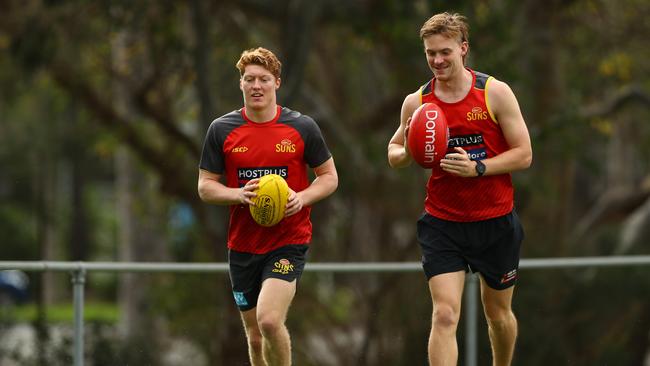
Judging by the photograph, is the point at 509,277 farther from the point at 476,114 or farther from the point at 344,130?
the point at 344,130

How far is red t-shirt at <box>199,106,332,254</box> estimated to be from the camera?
294 inches

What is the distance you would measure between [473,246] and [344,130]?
12479mm

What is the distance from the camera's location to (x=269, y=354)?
24.6ft

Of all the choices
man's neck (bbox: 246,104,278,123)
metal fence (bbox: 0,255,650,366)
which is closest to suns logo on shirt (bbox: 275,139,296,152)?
man's neck (bbox: 246,104,278,123)

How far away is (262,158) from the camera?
7445mm

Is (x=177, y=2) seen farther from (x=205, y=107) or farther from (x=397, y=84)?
(x=397, y=84)

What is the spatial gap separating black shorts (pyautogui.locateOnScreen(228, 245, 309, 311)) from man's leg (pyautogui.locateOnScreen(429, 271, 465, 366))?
0.82 m

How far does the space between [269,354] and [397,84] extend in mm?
13198

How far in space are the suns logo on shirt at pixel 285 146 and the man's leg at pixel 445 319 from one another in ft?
3.70

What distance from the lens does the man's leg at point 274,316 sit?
24.0 feet

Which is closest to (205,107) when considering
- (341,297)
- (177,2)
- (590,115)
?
(177,2)

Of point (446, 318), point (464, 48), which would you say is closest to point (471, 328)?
point (446, 318)

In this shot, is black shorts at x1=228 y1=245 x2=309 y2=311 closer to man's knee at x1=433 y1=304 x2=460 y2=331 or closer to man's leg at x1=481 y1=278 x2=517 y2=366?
man's knee at x1=433 y1=304 x2=460 y2=331

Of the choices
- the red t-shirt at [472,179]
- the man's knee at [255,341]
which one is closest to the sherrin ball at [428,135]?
the red t-shirt at [472,179]
